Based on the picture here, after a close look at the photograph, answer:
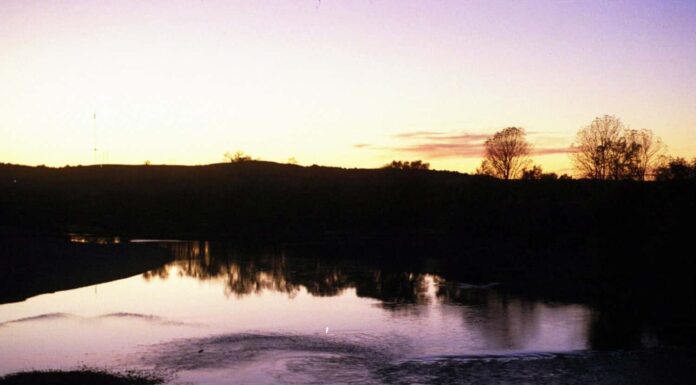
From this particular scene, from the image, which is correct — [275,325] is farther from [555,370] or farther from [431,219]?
[431,219]

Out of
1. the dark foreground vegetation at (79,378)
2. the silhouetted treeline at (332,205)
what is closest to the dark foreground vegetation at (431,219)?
the silhouetted treeline at (332,205)

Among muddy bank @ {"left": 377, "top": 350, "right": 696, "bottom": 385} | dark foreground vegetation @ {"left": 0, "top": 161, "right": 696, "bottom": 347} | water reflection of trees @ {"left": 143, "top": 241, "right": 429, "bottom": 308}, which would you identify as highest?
dark foreground vegetation @ {"left": 0, "top": 161, "right": 696, "bottom": 347}

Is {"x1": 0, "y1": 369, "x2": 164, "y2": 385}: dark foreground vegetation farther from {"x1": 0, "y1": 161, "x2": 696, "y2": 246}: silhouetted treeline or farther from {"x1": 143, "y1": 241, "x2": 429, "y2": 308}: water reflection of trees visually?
{"x1": 0, "y1": 161, "x2": 696, "y2": 246}: silhouetted treeline

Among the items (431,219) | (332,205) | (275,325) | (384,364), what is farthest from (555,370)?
(332,205)

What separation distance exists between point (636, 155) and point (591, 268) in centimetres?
3140

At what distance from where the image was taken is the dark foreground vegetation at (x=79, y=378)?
51.9 ft

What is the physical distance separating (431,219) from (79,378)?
77079 mm

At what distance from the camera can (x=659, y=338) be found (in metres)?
22.3

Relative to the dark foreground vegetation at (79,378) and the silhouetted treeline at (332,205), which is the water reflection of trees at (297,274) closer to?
the dark foreground vegetation at (79,378)

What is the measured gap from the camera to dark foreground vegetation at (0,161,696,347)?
3597cm

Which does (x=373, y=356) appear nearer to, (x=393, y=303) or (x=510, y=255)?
(x=393, y=303)

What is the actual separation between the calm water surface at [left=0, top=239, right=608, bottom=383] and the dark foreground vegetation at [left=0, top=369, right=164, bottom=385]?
2.65ft

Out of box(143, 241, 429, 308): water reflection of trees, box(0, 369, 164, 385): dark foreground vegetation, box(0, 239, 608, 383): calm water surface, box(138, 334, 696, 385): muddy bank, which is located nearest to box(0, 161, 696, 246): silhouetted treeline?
box(0, 239, 608, 383): calm water surface

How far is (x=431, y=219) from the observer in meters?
91.2
